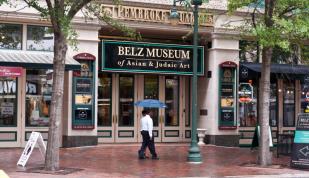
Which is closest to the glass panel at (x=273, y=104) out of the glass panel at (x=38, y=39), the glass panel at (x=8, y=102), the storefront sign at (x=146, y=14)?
the storefront sign at (x=146, y=14)

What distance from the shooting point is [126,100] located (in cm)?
2230

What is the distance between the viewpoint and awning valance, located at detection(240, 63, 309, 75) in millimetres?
22094

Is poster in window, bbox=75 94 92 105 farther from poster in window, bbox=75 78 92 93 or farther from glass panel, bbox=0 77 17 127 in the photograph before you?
glass panel, bbox=0 77 17 127

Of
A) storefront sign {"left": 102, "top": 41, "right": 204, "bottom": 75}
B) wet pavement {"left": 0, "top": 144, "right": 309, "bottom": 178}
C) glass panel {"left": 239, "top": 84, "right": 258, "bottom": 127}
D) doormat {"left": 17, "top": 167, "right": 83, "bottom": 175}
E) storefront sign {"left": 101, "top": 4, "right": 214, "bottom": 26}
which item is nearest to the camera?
doormat {"left": 17, "top": 167, "right": 83, "bottom": 175}

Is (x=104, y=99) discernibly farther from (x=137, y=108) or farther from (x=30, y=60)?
(x=30, y=60)

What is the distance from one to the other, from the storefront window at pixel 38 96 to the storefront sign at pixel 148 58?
224 centimetres

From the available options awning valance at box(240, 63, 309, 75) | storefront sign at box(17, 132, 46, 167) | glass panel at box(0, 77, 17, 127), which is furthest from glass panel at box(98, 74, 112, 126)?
storefront sign at box(17, 132, 46, 167)

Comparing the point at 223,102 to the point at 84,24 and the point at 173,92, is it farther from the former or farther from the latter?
the point at 84,24

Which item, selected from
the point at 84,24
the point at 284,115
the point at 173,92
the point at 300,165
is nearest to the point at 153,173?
the point at 300,165

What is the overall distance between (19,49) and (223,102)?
8.38 meters

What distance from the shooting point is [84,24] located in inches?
786

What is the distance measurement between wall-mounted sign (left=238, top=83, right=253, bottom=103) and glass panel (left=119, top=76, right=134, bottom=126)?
4543 millimetres

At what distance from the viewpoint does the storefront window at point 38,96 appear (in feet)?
65.4

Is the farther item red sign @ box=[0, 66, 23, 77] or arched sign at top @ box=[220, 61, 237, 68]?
arched sign at top @ box=[220, 61, 237, 68]
